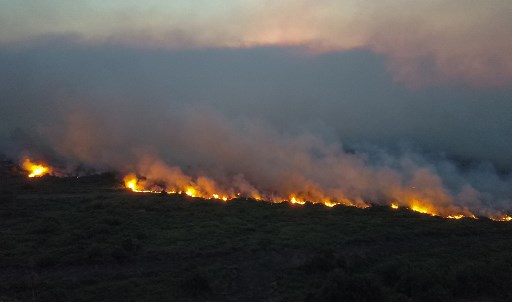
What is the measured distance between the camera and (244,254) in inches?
1086

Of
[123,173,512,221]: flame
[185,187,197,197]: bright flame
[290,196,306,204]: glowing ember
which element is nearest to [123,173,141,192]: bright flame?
[123,173,512,221]: flame

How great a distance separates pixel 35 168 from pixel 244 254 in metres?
63.5

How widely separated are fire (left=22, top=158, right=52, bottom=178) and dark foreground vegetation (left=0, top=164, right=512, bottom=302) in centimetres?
3195

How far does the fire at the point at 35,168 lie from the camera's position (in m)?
72.5

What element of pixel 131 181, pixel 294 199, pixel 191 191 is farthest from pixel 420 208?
pixel 131 181

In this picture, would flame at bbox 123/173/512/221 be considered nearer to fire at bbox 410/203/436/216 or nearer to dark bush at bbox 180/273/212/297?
fire at bbox 410/203/436/216

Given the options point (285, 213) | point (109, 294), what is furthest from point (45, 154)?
point (109, 294)

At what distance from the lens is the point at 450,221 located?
38844mm

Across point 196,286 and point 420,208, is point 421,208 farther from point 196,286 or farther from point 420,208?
point 196,286

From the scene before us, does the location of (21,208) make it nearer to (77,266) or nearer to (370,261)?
(77,266)

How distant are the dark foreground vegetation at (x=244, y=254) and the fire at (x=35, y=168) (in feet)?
105

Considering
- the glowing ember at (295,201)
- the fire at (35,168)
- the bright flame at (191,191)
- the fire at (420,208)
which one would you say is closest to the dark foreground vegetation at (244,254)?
the glowing ember at (295,201)

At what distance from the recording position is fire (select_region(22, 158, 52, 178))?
7253cm

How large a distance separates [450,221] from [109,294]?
31.3 m
